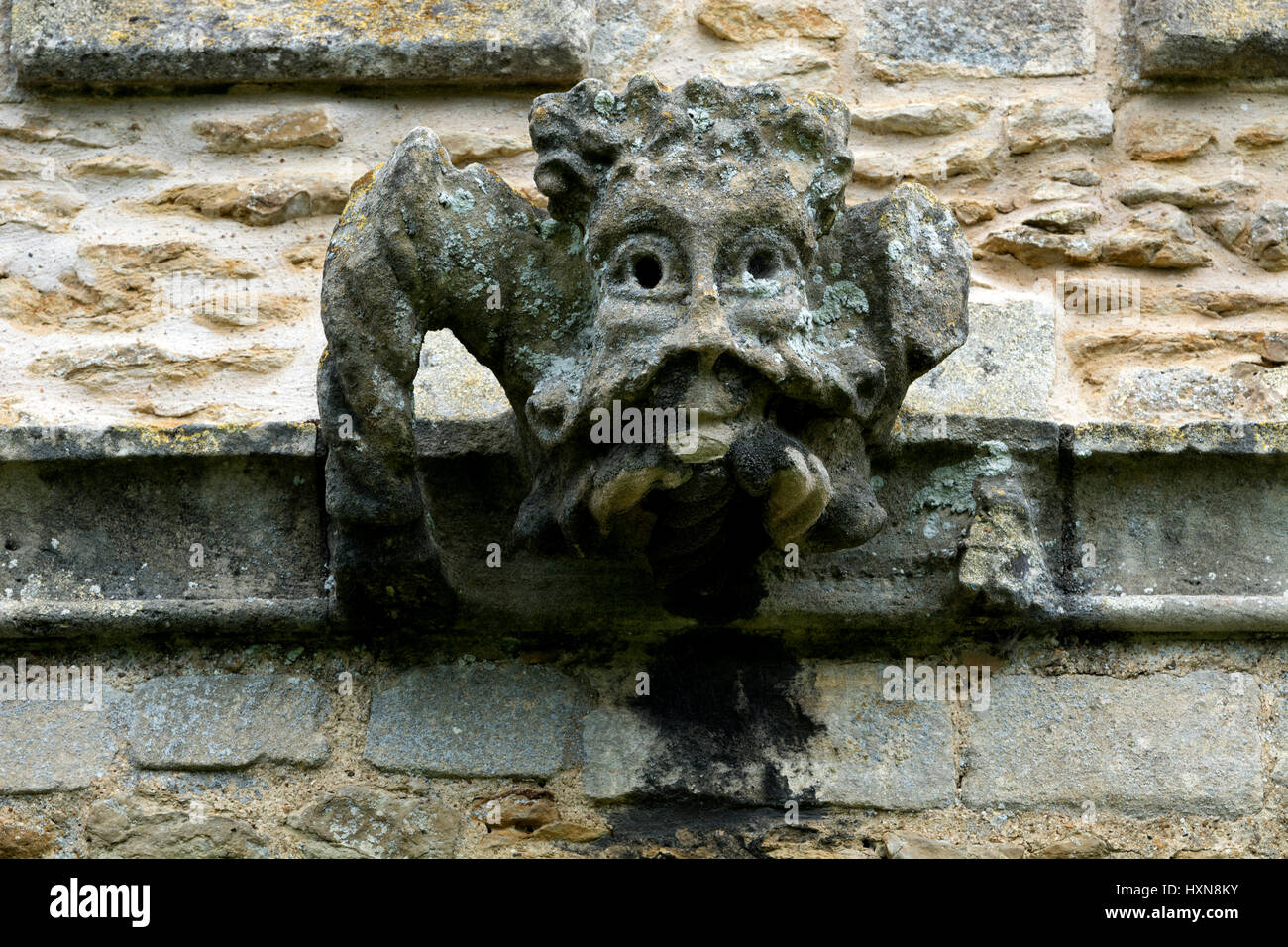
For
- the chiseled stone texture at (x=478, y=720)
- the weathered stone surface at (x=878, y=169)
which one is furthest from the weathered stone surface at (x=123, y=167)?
the weathered stone surface at (x=878, y=169)

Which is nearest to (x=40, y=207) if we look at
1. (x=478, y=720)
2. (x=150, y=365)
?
(x=150, y=365)

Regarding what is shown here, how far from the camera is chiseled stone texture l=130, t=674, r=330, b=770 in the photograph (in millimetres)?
2977

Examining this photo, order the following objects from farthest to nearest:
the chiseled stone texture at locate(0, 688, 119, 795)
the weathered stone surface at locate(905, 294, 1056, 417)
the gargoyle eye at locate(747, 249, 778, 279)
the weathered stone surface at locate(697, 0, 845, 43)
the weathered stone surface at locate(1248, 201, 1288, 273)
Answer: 1. the weathered stone surface at locate(697, 0, 845, 43)
2. the weathered stone surface at locate(1248, 201, 1288, 273)
3. the weathered stone surface at locate(905, 294, 1056, 417)
4. the chiseled stone texture at locate(0, 688, 119, 795)
5. the gargoyle eye at locate(747, 249, 778, 279)

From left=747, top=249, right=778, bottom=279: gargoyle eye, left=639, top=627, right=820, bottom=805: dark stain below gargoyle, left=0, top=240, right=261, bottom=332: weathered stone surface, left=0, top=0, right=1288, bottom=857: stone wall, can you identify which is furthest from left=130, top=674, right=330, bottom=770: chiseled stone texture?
left=747, top=249, right=778, bottom=279: gargoyle eye

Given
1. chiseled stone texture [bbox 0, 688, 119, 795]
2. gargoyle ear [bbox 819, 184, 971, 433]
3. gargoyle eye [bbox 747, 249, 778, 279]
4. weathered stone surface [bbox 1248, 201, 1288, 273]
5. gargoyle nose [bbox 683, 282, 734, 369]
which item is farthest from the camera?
weathered stone surface [bbox 1248, 201, 1288, 273]

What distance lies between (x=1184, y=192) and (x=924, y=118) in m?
0.51

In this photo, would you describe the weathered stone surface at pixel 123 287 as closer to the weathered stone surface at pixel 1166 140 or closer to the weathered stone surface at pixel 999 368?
the weathered stone surface at pixel 999 368

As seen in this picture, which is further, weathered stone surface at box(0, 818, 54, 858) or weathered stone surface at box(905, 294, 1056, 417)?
weathered stone surface at box(905, 294, 1056, 417)

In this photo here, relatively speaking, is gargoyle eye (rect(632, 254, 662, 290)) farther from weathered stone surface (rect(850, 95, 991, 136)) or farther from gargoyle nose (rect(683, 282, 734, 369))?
weathered stone surface (rect(850, 95, 991, 136))

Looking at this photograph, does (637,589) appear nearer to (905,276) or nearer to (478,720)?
(478,720)

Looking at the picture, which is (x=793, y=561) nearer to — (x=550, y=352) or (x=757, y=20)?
(x=550, y=352)

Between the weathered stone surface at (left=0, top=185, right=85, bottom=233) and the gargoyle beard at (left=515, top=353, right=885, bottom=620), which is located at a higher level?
the weathered stone surface at (left=0, top=185, right=85, bottom=233)

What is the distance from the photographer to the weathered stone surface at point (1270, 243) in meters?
3.44

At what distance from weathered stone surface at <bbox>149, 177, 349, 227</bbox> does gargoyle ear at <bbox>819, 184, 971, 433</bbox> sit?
1.11m
